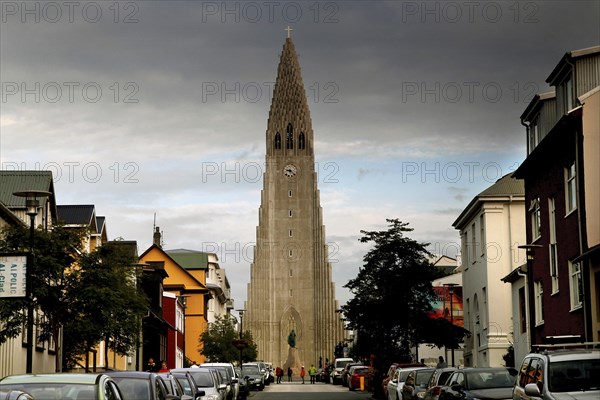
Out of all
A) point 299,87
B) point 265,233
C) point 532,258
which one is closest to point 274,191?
point 265,233

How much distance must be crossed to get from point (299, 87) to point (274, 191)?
18154 mm

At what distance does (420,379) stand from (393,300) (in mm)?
19903

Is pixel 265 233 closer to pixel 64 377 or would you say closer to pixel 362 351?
pixel 362 351

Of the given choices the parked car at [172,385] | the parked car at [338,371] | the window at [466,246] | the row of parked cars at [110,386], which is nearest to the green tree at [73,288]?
the row of parked cars at [110,386]

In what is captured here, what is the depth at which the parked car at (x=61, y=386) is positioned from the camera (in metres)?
13.3

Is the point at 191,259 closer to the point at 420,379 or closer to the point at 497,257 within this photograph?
the point at 497,257

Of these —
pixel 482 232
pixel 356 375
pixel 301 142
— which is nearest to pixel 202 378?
pixel 482 232

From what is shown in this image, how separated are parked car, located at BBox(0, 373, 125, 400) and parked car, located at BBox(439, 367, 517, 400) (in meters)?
11.1

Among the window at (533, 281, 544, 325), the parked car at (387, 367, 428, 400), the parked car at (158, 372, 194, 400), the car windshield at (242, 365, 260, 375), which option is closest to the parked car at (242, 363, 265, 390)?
the car windshield at (242, 365, 260, 375)

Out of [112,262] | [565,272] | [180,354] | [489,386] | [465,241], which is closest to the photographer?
[489,386]

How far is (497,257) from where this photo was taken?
2077 inches

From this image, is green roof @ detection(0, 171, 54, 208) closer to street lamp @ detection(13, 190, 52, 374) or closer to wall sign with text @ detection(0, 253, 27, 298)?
street lamp @ detection(13, 190, 52, 374)

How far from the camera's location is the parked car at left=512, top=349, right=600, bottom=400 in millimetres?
16594

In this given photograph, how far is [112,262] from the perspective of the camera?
104ft
